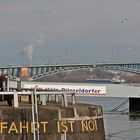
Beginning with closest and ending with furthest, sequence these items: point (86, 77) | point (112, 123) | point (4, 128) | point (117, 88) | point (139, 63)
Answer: point (4, 128), point (112, 123), point (117, 88), point (139, 63), point (86, 77)

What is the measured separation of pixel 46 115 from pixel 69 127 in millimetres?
957

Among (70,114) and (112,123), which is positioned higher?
(70,114)

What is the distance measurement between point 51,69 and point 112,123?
58.7 m

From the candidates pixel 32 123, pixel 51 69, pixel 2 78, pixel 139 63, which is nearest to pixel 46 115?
pixel 32 123

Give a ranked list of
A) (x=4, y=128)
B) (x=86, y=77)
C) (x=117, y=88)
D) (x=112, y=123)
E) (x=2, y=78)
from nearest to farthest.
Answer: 1. (x=4, y=128)
2. (x=2, y=78)
3. (x=112, y=123)
4. (x=117, y=88)
5. (x=86, y=77)

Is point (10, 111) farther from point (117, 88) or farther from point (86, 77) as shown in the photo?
point (86, 77)

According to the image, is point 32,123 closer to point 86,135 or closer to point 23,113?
point 23,113

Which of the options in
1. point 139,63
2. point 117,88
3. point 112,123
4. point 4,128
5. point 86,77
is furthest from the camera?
point 86,77

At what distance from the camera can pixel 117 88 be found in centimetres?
6250

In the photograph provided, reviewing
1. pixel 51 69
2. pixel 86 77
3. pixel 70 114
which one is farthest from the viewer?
pixel 86 77

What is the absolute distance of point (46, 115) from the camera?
17.0 meters

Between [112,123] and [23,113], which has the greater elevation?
[23,113]

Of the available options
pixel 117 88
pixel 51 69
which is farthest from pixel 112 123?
pixel 51 69

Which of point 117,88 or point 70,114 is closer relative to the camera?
point 70,114
